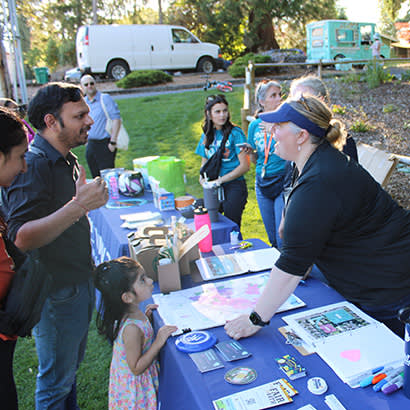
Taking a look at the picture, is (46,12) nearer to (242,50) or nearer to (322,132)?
(242,50)

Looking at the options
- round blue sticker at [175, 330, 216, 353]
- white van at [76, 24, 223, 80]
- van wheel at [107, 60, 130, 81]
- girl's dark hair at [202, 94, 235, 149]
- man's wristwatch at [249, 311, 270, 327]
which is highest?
white van at [76, 24, 223, 80]

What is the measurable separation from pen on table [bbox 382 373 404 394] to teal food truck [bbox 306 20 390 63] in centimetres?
1692

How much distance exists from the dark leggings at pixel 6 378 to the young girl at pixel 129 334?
0.54 metres

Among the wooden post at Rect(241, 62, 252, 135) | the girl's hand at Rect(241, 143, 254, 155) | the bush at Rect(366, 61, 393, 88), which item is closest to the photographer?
the girl's hand at Rect(241, 143, 254, 155)

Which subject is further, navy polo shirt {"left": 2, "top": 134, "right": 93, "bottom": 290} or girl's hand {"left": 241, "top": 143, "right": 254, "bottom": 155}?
girl's hand {"left": 241, "top": 143, "right": 254, "bottom": 155}

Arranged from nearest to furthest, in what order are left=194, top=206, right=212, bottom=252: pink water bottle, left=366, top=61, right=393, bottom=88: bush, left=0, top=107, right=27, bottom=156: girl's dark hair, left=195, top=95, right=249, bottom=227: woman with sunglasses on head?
left=0, top=107, right=27, bottom=156: girl's dark hair
left=194, top=206, right=212, bottom=252: pink water bottle
left=195, top=95, right=249, bottom=227: woman with sunglasses on head
left=366, top=61, right=393, bottom=88: bush

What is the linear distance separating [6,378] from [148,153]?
23.5 ft

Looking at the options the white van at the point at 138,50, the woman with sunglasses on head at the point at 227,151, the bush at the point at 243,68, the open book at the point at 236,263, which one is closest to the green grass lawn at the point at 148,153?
the open book at the point at 236,263

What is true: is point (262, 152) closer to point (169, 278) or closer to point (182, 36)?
point (169, 278)

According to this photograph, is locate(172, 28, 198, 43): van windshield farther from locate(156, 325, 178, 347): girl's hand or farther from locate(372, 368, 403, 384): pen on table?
locate(372, 368, 403, 384): pen on table

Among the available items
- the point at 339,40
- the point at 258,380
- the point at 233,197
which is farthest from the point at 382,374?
the point at 339,40

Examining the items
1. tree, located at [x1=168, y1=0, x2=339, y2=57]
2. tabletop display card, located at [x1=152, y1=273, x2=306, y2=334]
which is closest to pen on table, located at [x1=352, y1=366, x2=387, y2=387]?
tabletop display card, located at [x1=152, y1=273, x2=306, y2=334]

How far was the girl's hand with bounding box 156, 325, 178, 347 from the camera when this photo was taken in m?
1.66

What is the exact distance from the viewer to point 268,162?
3447 mm
